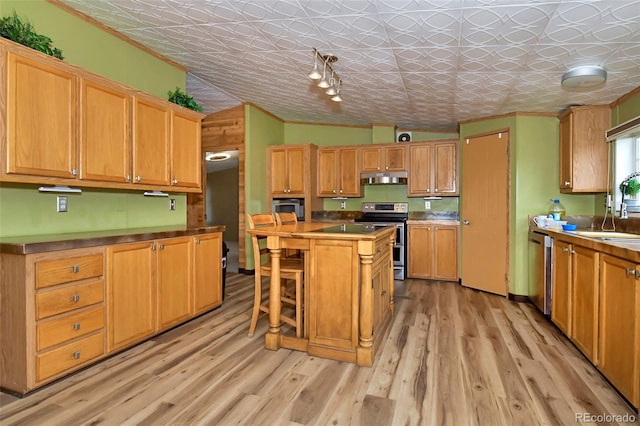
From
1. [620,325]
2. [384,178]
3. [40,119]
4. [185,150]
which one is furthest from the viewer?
[384,178]

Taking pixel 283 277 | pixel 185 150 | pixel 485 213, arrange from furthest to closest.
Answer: pixel 485 213, pixel 185 150, pixel 283 277

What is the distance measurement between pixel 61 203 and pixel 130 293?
2.84 ft

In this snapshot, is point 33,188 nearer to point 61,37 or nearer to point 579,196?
point 61,37

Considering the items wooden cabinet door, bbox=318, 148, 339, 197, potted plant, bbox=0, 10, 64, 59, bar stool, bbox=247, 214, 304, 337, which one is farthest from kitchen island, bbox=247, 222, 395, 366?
wooden cabinet door, bbox=318, 148, 339, 197

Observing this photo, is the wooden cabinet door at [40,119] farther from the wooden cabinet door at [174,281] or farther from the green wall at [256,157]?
the green wall at [256,157]

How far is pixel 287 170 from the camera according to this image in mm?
5371

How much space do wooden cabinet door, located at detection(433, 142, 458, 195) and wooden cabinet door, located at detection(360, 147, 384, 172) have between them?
831mm

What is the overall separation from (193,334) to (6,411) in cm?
123

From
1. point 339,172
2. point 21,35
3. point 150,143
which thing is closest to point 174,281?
point 150,143

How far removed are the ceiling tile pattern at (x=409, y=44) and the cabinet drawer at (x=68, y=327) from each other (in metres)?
2.27

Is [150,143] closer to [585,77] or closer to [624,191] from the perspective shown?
[585,77]

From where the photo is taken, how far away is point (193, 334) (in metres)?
2.85

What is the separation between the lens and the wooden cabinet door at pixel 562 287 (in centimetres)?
265

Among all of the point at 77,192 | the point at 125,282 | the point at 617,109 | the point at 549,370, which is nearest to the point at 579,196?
the point at 617,109
